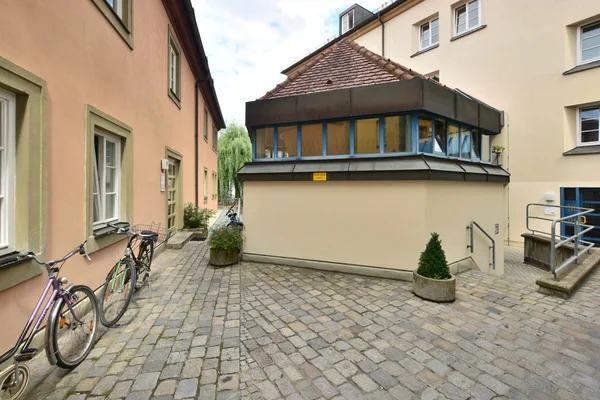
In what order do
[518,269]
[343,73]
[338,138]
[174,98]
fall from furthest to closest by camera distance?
[174,98] → [518,269] → [343,73] → [338,138]

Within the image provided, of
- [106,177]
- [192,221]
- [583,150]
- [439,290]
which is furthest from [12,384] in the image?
[583,150]

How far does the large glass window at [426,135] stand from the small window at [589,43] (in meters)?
8.71

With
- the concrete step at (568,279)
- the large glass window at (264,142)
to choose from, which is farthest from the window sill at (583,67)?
the large glass window at (264,142)

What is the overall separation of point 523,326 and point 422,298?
1.20m

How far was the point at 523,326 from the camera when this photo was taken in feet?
11.4

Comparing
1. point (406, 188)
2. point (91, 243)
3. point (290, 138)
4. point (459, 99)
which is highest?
point (459, 99)

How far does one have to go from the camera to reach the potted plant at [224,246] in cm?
598

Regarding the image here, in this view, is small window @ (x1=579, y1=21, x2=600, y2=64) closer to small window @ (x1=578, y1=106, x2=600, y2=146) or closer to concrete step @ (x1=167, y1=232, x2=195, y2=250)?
small window @ (x1=578, y1=106, x2=600, y2=146)

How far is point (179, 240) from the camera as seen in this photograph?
8016 mm

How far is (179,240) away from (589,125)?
13.5m

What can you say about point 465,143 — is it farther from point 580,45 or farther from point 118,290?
point 580,45

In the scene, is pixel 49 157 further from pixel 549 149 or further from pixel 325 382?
pixel 549 149

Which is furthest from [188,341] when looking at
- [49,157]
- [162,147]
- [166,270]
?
[162,147]

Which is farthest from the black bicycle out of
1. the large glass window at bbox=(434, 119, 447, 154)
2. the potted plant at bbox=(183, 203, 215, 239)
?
the potted plant at bbox=(183, 203, 215, 239)
